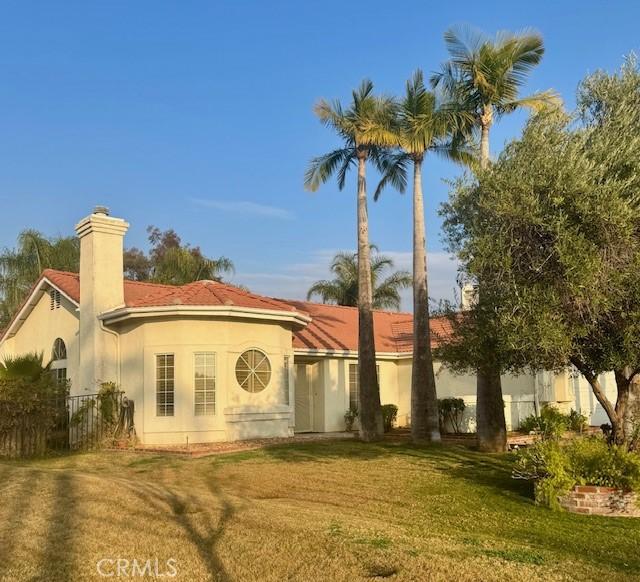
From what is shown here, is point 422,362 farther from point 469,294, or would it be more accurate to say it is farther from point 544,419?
point 469,294

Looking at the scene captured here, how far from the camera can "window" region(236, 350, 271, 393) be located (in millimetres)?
17578

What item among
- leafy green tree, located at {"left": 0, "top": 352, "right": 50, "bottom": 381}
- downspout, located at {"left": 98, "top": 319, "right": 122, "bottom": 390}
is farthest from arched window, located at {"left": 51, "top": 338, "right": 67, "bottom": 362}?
leafy green tree, located at {"left": 0, "top": 352, "right": 50, "bottom": 381}

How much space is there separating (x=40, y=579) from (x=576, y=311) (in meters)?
6.63

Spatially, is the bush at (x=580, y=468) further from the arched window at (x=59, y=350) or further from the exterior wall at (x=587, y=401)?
the arched window at (x=59, y=350)

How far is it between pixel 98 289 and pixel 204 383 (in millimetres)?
4043

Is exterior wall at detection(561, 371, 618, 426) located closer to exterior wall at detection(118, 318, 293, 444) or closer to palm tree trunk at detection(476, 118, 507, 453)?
palm tree trunk at detection(476, 118, 507, 453)

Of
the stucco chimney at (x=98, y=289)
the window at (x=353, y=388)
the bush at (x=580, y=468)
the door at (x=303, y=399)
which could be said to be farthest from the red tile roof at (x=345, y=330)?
the bush at (x=580, y=468)

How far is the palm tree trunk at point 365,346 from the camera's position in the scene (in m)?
17.1

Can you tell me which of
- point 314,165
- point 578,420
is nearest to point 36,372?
point 314,165

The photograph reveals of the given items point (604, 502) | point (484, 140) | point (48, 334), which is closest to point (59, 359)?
point (48, 334)

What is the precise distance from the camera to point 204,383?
17109 mm

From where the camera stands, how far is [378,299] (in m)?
38.2

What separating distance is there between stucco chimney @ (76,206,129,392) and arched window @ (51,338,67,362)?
2.05 meters

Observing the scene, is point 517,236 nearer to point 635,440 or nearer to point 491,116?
point 635,440
